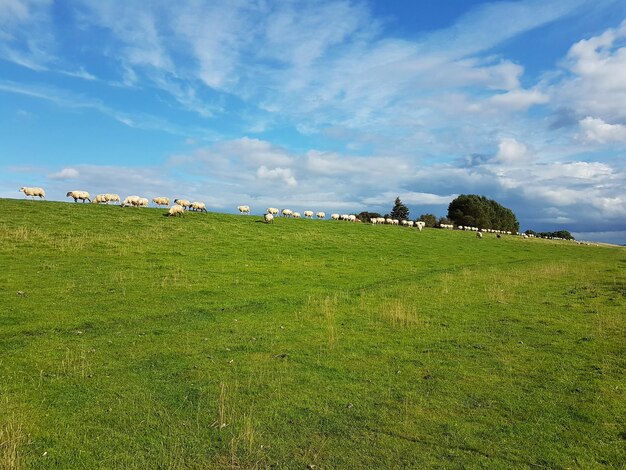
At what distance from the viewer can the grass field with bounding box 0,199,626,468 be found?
7.77 m

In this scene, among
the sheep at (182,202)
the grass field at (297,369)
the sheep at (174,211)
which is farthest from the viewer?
the sheep at (182,202)

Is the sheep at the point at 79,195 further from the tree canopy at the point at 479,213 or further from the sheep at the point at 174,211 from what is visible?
the tree canopy at the point at 479,213

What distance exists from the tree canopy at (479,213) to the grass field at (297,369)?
110 m

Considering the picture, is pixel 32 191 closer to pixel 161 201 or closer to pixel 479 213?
pixel 161 201

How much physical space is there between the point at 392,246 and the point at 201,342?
36.5 meters

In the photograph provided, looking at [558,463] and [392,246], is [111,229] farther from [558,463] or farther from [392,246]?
[558,463]

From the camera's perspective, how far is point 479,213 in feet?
439

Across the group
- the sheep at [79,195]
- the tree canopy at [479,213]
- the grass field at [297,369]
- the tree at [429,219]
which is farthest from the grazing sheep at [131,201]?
the tree canopy at [479,213]

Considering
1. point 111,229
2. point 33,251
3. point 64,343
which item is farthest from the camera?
point 111,229

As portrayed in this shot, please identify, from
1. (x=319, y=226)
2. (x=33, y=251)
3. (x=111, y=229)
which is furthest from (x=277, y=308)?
(x=319, y=226)

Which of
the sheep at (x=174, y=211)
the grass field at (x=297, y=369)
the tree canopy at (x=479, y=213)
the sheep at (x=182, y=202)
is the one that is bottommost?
the grass field at (x=297, y=369)

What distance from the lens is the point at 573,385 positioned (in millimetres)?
10898

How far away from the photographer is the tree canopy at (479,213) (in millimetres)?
131625

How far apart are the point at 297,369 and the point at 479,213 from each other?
443ft
